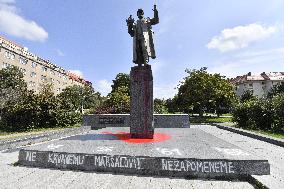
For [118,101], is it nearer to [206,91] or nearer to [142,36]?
[206,91]

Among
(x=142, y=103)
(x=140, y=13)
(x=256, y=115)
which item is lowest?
(x=256, y=115)

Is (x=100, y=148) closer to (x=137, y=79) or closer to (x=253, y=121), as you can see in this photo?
(x=137, y=79)

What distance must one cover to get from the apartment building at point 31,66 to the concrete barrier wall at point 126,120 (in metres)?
33.5

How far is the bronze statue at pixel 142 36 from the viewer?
12.3 metres

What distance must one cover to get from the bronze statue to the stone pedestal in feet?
1.94

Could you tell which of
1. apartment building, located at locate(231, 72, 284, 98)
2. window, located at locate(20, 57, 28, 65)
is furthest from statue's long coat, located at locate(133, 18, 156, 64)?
apartment building, located at locate(231, 72, 284, 98)

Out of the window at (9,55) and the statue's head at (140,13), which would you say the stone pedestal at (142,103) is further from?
the window at (9,55)

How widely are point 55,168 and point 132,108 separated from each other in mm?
4685

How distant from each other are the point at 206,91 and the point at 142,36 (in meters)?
29.6

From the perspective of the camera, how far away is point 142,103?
39.0ft

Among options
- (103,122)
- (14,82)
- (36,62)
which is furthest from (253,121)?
(36,62)

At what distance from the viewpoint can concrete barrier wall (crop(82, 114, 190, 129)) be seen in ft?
62.1

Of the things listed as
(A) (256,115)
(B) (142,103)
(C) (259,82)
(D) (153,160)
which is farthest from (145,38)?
(C) (259,82)

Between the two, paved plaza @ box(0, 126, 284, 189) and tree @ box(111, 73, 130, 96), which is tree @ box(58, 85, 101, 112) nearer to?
tree @ box(111, 73, 130, 96)
